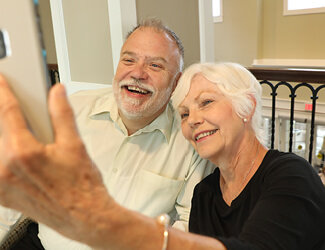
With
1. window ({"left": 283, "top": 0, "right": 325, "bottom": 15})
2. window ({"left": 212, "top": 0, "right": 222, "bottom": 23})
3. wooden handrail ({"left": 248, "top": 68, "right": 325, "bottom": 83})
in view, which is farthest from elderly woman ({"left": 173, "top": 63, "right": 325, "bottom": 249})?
window ({"left": 212, "top": 0, "right": 222, "bottom": 23})

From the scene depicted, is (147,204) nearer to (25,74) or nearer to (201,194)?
(201,194)

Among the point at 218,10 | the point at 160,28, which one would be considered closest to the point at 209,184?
the point at 160,28

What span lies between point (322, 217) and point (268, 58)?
5.40 meters

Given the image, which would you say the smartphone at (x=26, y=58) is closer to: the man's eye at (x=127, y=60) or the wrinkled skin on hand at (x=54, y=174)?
the wrinkled skin on hand at (x=54, y=174)

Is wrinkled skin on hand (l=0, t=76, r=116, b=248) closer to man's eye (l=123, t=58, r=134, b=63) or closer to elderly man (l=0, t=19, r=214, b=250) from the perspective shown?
elderly man (l=0, t=19, r=214, b=250)

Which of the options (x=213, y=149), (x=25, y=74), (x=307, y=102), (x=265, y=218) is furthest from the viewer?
(x=307, y=102)

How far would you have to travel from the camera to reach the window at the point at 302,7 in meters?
4.84

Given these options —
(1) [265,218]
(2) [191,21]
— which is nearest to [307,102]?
(2) [191,21]

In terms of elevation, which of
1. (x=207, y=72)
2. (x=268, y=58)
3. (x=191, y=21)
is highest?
(x=191, y=21)

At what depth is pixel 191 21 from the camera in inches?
62.9

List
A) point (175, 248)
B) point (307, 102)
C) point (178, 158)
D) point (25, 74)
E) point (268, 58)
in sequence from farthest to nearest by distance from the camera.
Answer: point (268, 58), point (307, 102), point (178, 158), point (175, 248), point (25, 74)

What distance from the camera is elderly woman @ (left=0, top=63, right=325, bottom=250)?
9.2 inches

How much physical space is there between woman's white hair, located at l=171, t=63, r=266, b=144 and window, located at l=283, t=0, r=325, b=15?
4769 mm

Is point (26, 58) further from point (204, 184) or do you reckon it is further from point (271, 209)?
point (204, 184)
